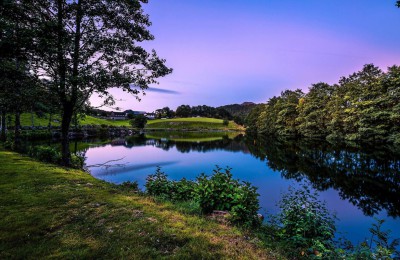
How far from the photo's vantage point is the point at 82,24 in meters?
14.5

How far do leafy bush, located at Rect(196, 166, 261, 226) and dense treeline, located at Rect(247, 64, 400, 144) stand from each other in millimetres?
41093

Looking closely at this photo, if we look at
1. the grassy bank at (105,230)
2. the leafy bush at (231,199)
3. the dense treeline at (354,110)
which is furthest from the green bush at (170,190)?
the dense treeline at (354,110)

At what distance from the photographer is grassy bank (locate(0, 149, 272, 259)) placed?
5.43 meters

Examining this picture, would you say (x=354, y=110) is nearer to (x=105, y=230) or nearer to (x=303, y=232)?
(x=303, y=232)

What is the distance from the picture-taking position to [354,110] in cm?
4816

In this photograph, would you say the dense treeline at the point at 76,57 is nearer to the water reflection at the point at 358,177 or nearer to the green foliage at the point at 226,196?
the green foliage at the point at 226,196

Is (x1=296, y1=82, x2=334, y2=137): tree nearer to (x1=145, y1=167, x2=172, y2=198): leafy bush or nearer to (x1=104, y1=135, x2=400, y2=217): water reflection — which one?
(x1=104, y1=135, x2=400, y2=217): water reflection

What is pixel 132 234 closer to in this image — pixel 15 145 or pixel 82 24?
pixel 82 24

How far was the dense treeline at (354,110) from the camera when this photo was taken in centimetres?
4059

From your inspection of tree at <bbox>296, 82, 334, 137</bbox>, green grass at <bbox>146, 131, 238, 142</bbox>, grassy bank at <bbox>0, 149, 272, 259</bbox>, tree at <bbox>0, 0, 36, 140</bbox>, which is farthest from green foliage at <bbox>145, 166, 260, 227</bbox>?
green grass at <bbox>146, 131, 238, 142</bbox>

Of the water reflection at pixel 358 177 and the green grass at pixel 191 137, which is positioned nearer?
the water reflection at pixel 358 177

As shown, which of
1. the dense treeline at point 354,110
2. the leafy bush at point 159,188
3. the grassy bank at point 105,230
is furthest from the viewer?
the dense treeline at point 354,110

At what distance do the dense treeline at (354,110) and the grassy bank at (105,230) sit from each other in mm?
43619

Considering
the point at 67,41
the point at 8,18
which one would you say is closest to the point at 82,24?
the point at 67,41
